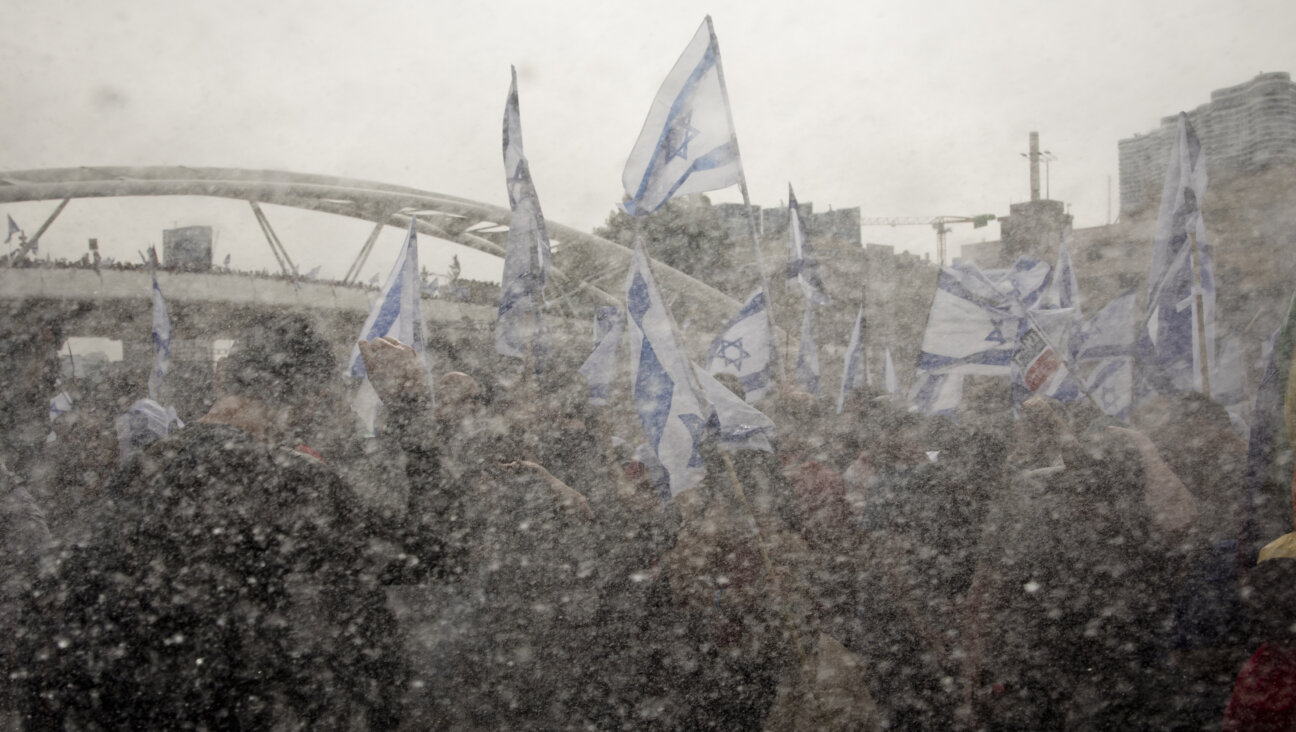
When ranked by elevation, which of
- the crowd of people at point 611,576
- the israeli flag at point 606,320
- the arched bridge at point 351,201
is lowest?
the crowd of people at point 611,576

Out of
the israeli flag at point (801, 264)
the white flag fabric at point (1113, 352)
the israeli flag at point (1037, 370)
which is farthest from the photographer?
the israeli flag at point (801, 264)

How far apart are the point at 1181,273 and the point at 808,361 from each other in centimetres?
329

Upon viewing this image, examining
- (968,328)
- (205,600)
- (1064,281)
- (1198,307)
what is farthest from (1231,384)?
(205,600)

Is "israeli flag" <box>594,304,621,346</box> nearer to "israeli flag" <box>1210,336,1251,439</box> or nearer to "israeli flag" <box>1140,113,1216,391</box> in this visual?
"israeli flag" <box>1140,113,1216,391</box>

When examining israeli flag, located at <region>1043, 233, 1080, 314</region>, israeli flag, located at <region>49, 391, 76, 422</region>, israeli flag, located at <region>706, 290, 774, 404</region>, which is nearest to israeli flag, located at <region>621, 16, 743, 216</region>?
israeli flag, located at <region>706, 290, 774, 404</region>

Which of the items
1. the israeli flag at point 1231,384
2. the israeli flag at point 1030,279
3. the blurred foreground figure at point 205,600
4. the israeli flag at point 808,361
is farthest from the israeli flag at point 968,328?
the blurred foreground figure at point 205,600

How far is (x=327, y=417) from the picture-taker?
2.90m

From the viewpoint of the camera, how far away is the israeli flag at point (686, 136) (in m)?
4.64

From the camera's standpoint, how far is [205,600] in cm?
184

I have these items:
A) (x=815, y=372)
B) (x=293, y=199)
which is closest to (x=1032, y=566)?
(x=815, y=372)

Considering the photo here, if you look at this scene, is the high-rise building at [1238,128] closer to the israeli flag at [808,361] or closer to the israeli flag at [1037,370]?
the israeli flag at [808,361]

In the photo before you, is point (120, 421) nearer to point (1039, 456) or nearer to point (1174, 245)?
point (1039, 456)

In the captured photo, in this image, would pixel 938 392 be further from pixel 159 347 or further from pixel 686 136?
pixel 159 347

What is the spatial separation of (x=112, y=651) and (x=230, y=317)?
837 inches
